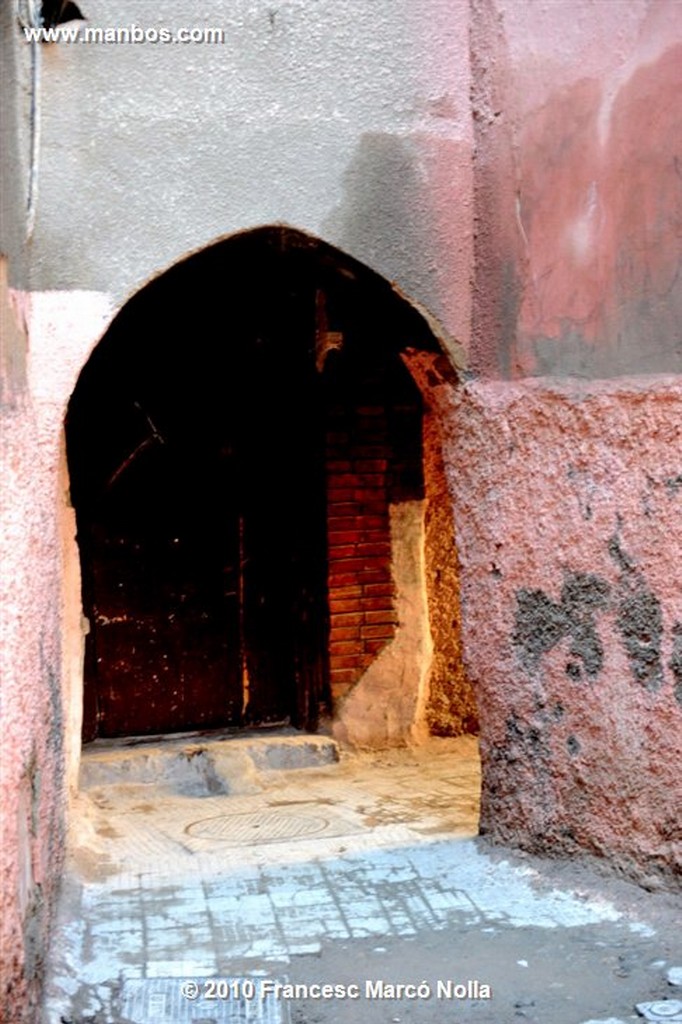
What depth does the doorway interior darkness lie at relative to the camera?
605cm

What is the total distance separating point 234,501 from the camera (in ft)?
20.7

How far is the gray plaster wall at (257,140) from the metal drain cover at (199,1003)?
2.13 m

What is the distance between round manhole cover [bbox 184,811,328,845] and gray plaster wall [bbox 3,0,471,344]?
2.02 meters

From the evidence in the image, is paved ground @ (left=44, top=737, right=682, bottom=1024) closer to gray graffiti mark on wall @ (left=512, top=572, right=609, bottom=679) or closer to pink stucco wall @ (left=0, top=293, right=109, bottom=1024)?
pink stucco wall @ (left=0, top=293, right=109, bottom=1024)

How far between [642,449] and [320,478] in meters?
2.55

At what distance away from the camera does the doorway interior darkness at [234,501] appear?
6051 mm

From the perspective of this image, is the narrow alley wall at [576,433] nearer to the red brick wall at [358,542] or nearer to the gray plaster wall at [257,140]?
the gray plaster wall at [257,140]

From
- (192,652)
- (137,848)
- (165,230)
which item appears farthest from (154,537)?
(165,230)

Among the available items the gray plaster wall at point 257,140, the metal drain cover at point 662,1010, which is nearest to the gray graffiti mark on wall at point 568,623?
the gray plaster wall at point 257,140

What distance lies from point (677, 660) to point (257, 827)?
6.48 ft

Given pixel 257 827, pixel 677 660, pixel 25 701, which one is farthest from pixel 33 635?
pixel 257 827

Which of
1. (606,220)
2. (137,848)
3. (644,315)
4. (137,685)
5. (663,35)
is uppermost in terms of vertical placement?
(663,35)

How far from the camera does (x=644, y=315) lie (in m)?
4.06

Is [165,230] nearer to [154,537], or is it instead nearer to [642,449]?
[642,449]
